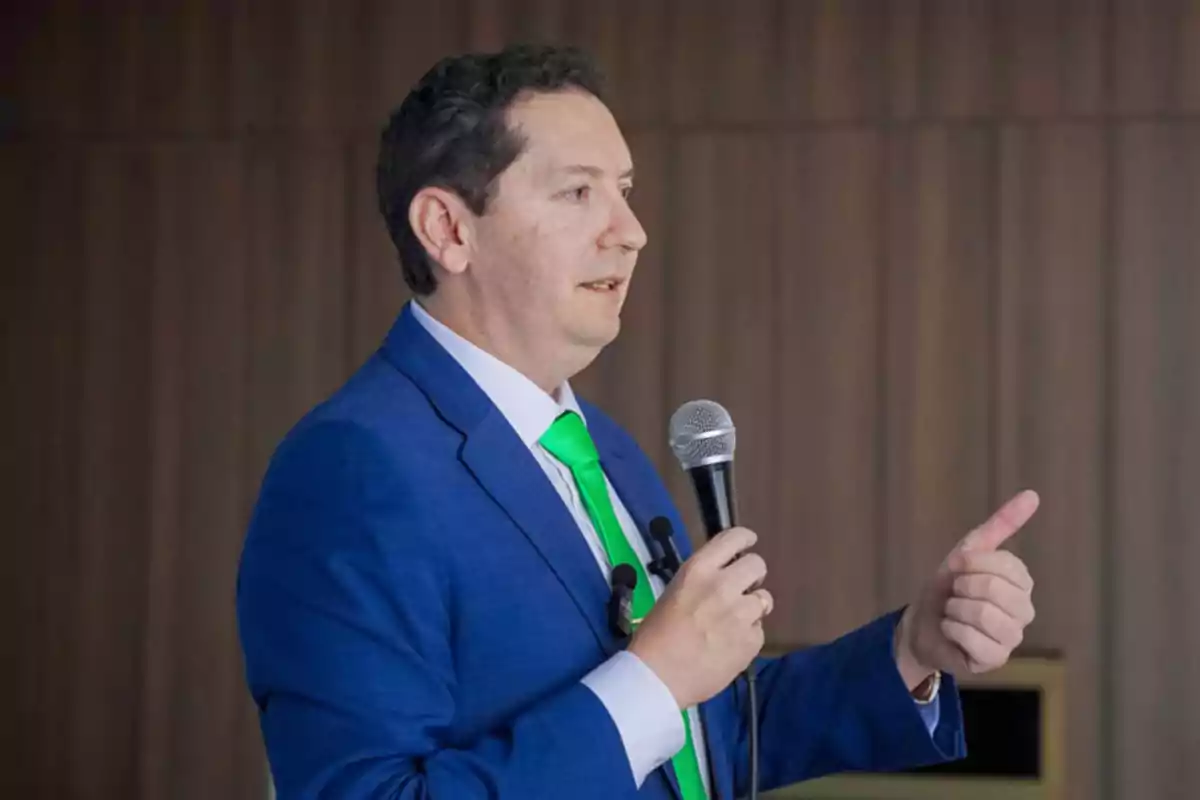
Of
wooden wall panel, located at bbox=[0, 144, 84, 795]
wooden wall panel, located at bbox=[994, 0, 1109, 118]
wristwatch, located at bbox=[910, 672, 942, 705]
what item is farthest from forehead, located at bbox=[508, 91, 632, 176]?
wooden wall panel, located at bbox=[0, 144, 84, 795]

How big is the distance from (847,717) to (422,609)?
60 centimetres

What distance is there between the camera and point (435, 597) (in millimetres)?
1045

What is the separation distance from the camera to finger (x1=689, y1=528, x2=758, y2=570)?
106 centimetres

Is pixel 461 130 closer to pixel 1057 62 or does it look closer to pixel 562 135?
pixel 562 135

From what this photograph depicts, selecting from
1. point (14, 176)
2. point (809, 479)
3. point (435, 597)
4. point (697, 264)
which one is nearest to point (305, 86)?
point (14, 176)

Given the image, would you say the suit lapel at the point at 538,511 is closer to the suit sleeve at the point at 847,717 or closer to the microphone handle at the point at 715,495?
the microphone handle at the point at 715,495

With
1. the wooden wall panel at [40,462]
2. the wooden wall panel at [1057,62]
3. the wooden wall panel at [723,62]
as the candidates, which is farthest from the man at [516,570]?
the wooden wall panel at [40,462]

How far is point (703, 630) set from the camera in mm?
1039

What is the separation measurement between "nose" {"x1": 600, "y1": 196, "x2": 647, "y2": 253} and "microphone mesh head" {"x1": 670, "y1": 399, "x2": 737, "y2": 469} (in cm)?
19

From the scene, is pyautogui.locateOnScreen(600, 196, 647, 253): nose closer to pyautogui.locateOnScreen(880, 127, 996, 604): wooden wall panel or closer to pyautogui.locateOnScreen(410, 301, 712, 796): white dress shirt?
pyautogui.locateOnScreen(410, 301, 712, 796): white dress shirt

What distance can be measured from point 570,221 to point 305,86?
2.49m

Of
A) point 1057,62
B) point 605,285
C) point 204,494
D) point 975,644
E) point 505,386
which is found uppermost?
point 1057,62

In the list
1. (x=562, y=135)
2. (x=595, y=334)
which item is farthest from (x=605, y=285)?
(x=562, y=135)

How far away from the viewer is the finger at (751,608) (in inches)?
41.1
